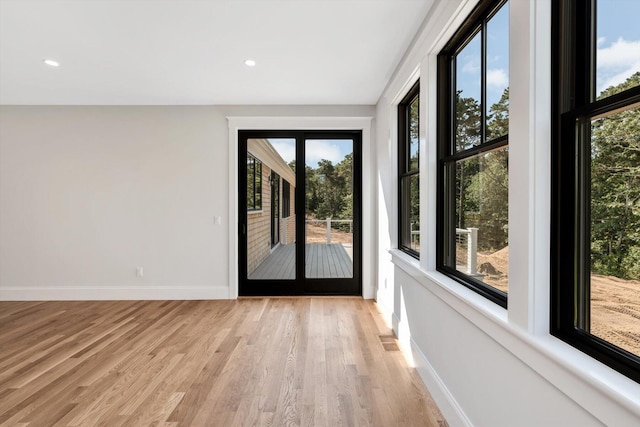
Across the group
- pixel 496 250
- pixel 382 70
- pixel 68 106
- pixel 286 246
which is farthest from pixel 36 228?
pixel 496 250

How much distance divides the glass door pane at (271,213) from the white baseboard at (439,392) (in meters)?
2.40

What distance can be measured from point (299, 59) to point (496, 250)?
2.38 m

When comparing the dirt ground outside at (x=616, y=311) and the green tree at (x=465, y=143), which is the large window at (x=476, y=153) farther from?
the dirt ground outside at (x=616, y=311)

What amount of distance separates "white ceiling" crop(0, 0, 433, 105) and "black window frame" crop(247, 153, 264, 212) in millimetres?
801

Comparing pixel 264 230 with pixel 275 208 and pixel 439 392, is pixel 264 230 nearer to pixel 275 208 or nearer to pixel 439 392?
pixel 275 208

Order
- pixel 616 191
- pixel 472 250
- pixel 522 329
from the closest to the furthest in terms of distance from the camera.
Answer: pixel 616 191, pixel 522 329, pixel 472 250

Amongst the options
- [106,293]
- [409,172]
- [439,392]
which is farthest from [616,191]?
[106,293]

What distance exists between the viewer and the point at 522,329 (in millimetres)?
1282

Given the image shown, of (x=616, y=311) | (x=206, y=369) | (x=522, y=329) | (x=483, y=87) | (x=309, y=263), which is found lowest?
(x=206, y=369)

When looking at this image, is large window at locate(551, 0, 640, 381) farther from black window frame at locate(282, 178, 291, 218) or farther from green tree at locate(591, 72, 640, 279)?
black window frame at locate(282, 178, 291, 218)

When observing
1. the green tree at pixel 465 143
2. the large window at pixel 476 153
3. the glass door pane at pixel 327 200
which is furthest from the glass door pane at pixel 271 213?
the green tree at pixel 465 143

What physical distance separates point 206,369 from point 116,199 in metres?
2.95

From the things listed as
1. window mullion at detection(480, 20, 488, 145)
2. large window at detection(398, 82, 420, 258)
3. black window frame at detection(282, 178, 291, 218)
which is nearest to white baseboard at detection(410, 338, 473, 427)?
large window at detection(398, 82, 420, 258)

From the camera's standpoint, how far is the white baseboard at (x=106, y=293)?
14.7 ft
